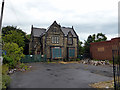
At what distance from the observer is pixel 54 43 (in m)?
25.3

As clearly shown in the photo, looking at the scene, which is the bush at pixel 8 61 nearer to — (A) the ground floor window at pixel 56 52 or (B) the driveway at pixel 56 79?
(B) the driveway at pixel 56 79

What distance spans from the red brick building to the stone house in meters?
4.84

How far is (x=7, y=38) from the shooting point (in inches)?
848

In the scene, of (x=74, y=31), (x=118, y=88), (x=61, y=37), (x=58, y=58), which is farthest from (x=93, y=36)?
(x=118, y=88)

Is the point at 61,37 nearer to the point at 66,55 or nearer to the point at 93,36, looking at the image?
the point at 66,55

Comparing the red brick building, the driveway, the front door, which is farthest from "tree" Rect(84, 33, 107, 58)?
the driveway

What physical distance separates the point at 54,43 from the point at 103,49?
41.1 ft

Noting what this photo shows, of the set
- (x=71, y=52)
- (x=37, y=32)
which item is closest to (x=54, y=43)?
(x=71, y=52)

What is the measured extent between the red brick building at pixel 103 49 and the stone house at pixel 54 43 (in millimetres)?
4839

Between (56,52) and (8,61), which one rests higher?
(56,52)

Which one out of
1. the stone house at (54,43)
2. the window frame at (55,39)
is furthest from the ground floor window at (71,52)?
the window frame at (55,39)

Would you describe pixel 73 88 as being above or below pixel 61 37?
below

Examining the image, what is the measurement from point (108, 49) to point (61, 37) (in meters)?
12.1

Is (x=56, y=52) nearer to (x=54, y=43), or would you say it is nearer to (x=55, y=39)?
(x=54, y=43)
